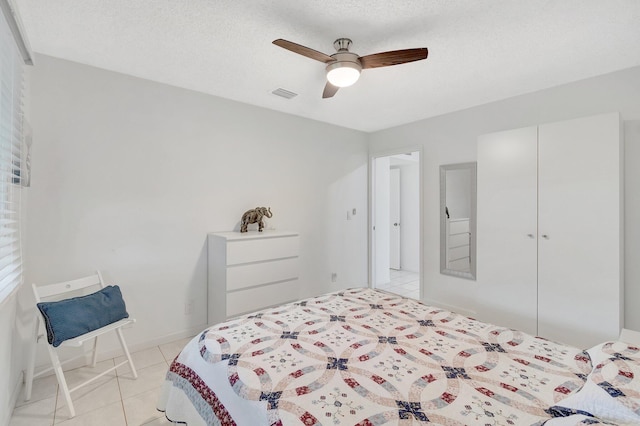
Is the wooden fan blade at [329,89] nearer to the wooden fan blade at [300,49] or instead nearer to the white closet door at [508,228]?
the wooden fan blade at [300,49]

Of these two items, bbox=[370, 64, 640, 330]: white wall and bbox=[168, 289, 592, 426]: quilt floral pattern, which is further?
bbox=[370, 64, 640, 330]: white wall

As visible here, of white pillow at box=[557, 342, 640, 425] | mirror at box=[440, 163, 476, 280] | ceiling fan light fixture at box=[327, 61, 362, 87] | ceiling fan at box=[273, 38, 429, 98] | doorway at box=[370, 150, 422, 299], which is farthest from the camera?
doorway at box=[370, 150, 422, 299]

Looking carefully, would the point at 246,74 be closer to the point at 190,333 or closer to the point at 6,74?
the point at 6,74

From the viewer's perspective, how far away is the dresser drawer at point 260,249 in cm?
278

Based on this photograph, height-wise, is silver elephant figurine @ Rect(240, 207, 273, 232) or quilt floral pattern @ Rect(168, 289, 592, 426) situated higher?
silver elephant figurine @ Rect(240, 207, 273, 232)

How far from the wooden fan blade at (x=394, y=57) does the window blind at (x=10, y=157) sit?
1.89 meters

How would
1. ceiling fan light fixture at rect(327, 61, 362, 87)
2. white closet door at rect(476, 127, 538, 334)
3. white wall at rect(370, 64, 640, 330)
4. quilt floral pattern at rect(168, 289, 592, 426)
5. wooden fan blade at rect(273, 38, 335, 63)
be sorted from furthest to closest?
white closet door at rect(476, 127, 538, 334)
white wall at rect(370, 64, 640, 330)
ceiling fan light fixture at rect(327, 61, 362, 87)
wooden fan blade at rect(273, 38, 335, 63)
quilt floral pattern at rect(168, 289, 592, 426)

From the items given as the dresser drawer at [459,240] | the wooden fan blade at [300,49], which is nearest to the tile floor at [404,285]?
the dresser drawer at [459,240]

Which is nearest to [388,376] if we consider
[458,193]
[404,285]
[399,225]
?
[458,193]

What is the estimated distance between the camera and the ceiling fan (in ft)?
5.96

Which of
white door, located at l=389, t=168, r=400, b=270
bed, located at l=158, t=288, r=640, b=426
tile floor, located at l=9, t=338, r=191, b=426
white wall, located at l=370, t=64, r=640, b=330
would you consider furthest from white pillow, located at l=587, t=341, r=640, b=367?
white door, located at l=389, t=168, r=400, b=270

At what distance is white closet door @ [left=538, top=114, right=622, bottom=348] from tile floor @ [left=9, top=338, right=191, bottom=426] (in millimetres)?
3010

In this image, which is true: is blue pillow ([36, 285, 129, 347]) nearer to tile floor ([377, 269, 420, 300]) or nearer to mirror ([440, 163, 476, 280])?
mirror ([440, 163, 476, 280])

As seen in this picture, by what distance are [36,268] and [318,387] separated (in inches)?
91.9
